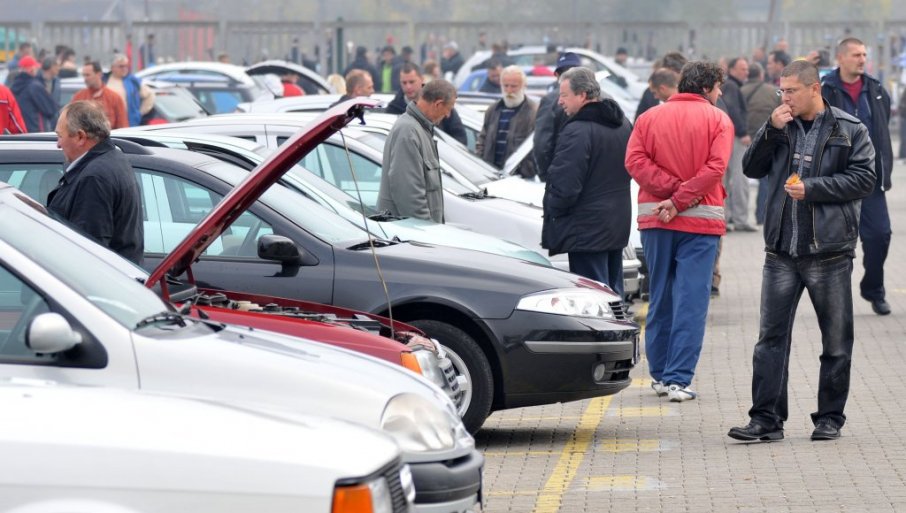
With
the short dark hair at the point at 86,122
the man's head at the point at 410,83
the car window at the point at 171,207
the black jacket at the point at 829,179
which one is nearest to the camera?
the black jacket at the point at 829,179

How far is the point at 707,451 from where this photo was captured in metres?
7.92

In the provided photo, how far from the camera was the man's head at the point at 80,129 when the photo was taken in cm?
781

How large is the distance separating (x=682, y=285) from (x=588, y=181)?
113 cm

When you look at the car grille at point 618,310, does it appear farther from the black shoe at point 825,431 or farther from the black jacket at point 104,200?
the black jacket at point 104,200

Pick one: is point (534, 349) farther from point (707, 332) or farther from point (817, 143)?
point (707, 332)

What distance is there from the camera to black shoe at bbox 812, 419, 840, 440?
803 cm

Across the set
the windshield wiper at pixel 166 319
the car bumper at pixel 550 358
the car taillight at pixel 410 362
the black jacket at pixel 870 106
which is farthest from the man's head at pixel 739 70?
the windshield wiper at pixel 166 319

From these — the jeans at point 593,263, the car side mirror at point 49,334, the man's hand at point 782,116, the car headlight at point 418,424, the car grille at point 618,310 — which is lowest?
the jeans at point 593,263

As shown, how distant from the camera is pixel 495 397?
7.98m

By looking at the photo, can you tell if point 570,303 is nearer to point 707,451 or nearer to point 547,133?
point 707,451

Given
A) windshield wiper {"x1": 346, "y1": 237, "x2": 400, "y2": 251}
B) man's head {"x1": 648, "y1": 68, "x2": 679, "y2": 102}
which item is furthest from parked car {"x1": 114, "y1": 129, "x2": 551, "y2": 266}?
man's head {"x1": 648, "y1": 68, "x2": 679, "y2": 102}

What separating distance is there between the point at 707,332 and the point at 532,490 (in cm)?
515

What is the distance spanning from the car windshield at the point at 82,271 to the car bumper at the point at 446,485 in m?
1.06

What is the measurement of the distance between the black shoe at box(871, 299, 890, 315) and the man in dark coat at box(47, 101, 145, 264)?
679cm
